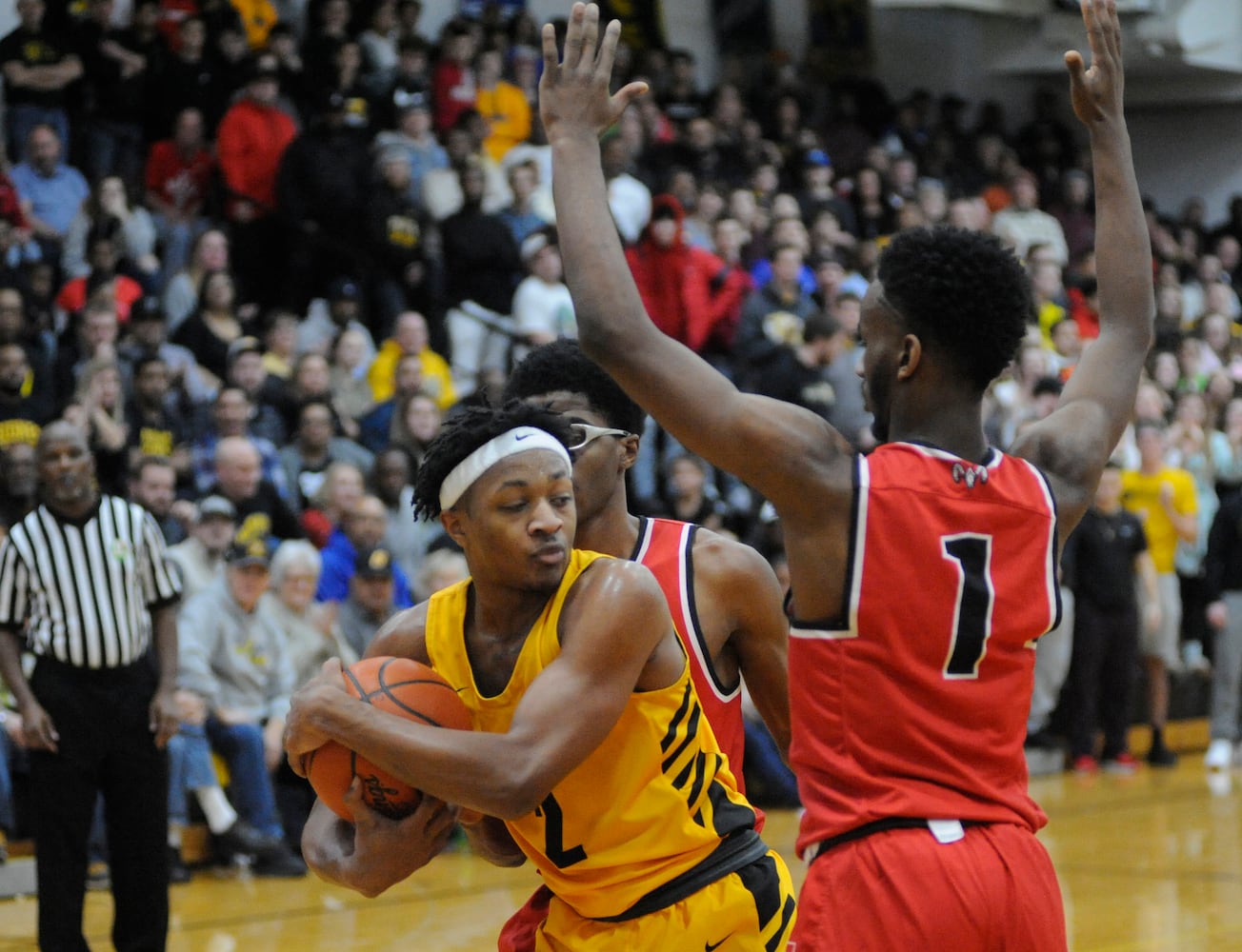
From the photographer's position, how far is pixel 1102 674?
11.9 m

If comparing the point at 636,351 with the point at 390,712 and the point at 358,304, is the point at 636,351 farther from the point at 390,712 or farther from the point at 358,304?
the point at 358,304

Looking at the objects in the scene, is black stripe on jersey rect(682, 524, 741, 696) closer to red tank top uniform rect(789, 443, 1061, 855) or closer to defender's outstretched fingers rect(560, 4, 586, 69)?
red tank top uniform rect(789, 443, 1061, 855)

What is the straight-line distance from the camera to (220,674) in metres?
8.52

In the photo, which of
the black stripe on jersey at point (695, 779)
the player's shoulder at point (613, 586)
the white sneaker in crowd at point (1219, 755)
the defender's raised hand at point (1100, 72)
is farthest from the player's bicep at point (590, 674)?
the white sneaker in crowd at point (1219, 755)

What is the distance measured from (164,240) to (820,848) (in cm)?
933

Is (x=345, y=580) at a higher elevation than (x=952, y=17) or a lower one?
lower

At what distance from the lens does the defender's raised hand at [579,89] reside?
104 inches

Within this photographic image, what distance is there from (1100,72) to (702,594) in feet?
3.88

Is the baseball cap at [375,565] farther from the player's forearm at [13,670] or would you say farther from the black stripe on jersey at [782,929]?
the black stripe on jersey at [782,929]

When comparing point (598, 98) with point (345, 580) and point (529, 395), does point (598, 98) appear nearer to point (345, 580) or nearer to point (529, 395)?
point (529, 395)

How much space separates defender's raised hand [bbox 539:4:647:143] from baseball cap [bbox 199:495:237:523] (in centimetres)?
624

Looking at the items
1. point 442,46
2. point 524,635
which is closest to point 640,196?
point 442,46

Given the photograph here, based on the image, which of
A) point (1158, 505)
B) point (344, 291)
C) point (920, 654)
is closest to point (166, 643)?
point (920, 654)

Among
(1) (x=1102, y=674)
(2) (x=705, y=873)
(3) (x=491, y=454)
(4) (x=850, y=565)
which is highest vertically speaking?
(3) (x=491, y=454)
